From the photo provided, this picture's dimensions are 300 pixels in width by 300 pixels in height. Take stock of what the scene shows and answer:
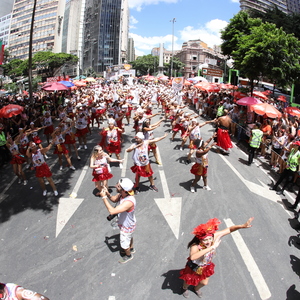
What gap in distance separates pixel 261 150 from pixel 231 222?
229 inches

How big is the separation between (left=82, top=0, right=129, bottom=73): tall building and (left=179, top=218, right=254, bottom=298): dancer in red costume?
4530 inches

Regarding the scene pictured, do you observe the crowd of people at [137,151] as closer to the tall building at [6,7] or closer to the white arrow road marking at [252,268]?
the white arrow road marking at [252,268]

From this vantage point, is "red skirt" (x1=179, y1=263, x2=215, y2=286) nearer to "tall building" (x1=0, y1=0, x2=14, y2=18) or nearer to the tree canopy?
the tree canopy

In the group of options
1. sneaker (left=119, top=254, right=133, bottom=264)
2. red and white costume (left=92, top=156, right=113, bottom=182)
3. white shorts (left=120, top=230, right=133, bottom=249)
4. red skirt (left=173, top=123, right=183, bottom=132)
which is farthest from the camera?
red skirt (left=173, top=123, right=183, bottom=132)

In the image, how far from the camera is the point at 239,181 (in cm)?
788

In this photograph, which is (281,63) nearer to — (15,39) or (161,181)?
(161,181)

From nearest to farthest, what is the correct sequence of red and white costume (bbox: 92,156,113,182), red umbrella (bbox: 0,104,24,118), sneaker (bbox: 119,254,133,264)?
sneaker (bbox: 119,254,133,264), red and white costume (bbox: 92,156,113,182), red umbrella (bbox: 0,104,24,118)

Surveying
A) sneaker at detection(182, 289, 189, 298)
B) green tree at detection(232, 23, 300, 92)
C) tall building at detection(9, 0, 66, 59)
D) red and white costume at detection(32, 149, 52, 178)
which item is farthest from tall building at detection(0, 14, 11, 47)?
sneaker at detection(182, 289, 189, 298)

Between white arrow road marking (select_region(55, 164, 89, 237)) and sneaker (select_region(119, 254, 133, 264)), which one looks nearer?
sneaker (select_region(119, 254, 133, 264))

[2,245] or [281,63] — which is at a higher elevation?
[281,63]

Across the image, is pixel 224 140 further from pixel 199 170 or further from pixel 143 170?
pixel 143 170

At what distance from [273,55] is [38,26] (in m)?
112

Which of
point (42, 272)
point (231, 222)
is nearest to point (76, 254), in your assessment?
point (42, 272)

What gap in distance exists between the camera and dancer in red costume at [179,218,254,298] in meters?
3.22
